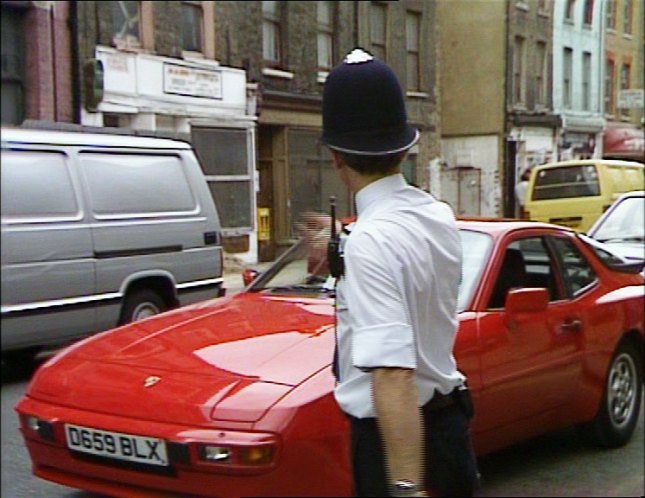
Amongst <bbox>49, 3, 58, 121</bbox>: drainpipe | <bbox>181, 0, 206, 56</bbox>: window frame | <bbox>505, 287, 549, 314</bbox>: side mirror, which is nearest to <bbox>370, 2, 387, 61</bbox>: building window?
<bbox>181, 0, 206, 56</bbox>: window frame

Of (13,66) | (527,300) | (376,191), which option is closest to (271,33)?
(376,191)

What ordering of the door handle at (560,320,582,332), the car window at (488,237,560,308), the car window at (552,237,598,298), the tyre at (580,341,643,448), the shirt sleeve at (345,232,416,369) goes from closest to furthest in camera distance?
the shirt sleeve at (345,232,416,369), the car window at (552,237,598,298), the car window at (488,237,560,308), the door handle at (560,320,582,332), the tyre at (580,341,643,448)

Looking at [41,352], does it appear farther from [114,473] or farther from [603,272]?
[603,272]

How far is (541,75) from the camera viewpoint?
4.79ft

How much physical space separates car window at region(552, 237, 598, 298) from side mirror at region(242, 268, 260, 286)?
0.67 metres

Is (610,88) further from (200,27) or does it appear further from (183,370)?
(183,370)

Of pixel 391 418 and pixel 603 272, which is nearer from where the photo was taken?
pixel 391 418

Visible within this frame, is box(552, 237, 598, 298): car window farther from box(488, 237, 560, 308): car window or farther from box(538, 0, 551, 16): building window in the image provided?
box(538, 0, 551, 16): building window

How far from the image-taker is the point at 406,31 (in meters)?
1.33

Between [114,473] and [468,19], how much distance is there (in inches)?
30.0

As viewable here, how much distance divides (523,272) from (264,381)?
1129mm

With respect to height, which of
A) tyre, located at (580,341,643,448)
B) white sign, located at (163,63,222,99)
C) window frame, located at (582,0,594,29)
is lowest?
tyre, located at (580,341,643,448)

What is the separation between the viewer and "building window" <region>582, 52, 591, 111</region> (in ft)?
4.94

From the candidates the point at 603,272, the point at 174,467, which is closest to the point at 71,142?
the point at 174,467
